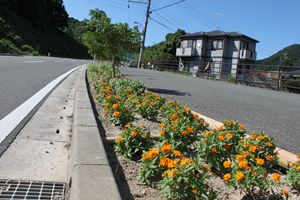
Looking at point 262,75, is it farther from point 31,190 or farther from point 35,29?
point 35,29

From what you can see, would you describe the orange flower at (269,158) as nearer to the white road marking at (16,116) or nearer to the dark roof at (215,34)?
the white road marking at (16,116)

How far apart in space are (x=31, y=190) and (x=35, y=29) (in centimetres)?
6515

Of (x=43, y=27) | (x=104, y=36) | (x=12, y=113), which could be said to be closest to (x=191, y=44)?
(x=43, y=27)

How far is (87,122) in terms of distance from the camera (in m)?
4.32

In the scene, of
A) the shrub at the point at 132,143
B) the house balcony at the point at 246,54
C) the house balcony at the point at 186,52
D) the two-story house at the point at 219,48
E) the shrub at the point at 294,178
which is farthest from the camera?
the house balcony at the point at 186,52

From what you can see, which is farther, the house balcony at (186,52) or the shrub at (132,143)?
the house balcony at (186,52)

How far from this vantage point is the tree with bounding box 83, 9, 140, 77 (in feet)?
36.3

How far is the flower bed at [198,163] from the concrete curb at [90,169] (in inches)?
9.2

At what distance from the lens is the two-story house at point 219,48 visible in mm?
46656

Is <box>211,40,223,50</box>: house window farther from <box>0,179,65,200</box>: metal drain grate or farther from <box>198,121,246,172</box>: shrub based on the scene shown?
<box>0,179,65,200</box>: metal drain grate

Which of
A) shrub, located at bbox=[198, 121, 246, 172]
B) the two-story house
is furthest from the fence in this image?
the two-story house

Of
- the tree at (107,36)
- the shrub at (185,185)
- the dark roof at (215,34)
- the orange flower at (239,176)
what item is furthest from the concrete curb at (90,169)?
the dark roof at (215,34)

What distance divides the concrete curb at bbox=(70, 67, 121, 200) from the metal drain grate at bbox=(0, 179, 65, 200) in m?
0.14

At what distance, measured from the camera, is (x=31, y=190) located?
2.76 meters
